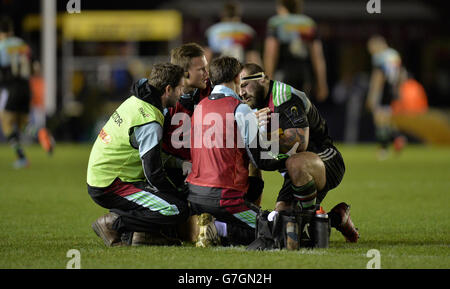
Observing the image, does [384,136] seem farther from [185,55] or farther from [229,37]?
[185,55]

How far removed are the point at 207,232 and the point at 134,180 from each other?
692 mm

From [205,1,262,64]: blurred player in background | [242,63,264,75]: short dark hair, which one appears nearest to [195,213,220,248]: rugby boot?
[242,63,264,75]: short dark hair

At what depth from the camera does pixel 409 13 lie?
28.1 meters

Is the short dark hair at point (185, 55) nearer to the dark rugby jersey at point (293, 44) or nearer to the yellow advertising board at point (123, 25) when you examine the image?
the dark rugby jersey at point (293, 44)

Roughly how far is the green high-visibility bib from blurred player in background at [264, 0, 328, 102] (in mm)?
6853

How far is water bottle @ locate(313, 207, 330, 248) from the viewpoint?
6.37 meters

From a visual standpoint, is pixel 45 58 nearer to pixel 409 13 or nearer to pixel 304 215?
pixel 409 13

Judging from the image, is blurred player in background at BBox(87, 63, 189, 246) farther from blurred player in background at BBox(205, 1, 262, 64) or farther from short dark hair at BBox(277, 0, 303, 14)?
blurred player in background at BBox(205, 1, 262, 64)

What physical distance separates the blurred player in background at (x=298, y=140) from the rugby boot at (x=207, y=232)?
0.52m

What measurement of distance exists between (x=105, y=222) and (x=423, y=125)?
16372 millimetres

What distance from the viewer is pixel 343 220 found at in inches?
267

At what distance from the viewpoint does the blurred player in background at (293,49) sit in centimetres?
1322

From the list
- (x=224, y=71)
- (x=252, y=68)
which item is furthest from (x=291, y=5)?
(x=224, y=71)

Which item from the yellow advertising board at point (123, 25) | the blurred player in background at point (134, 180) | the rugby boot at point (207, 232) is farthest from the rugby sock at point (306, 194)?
the yellow advertising board at point (123, 25)
